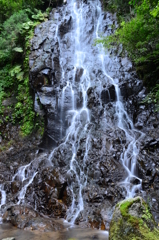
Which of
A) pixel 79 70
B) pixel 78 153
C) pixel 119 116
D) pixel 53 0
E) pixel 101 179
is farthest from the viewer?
pixel 53 0

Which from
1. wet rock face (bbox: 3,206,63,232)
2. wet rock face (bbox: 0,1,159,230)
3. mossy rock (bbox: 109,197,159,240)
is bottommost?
wet rock face (bbox: 3,206,63,232)

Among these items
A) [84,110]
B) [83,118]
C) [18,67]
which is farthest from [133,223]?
[18,67]

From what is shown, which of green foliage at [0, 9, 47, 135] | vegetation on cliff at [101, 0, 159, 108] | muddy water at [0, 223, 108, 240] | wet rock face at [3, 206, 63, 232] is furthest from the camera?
green foliage at [0, 9, 47, 135]

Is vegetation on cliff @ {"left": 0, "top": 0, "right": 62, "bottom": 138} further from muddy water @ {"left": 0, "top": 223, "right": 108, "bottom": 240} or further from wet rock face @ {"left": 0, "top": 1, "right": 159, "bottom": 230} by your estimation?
muddy water @ {"left": 0, "top": 223, "right": 108, "bottom": 240}

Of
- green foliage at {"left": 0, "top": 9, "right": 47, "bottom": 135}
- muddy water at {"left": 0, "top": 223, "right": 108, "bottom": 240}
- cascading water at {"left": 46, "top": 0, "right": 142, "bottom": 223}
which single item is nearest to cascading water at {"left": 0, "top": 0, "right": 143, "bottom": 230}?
cascading water at {"left": 46, "top": 0, "right": 142, "bottom": 223}

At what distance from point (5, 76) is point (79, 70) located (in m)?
5.86

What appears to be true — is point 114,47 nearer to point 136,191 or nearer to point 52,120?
point 52,120

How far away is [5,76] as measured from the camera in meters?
14.4

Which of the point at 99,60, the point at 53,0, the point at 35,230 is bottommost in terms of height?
the point at 35,230

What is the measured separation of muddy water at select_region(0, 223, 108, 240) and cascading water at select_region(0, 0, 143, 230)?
91 cm

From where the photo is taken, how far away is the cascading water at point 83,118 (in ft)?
23.5

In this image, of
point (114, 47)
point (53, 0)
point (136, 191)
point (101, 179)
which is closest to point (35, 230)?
point (101, 179)

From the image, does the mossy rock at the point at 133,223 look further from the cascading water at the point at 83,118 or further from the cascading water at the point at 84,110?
the cascading water at the point at 84,110

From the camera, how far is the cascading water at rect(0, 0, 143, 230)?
7.17 m
